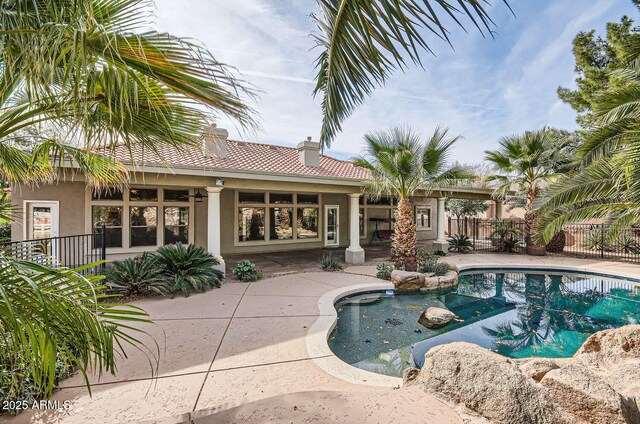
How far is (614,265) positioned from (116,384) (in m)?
15.7

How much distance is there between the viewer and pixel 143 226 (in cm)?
1041

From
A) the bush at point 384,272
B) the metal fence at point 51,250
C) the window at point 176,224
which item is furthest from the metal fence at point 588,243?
the metal fence at point 51,250

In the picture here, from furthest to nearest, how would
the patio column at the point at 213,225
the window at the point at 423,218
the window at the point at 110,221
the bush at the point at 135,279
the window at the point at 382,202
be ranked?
the window at the point at 423,218 → the window at the point at 382,202 → the window at the point at 110,221 → the patio column at the point at 213,225 → the bush at the point at 135,279

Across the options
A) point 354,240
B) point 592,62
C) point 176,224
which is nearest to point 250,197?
point 176,224

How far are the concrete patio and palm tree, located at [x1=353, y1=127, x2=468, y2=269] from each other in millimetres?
4927

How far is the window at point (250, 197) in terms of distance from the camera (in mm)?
12753

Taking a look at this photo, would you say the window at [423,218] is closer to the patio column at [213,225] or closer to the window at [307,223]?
the window at [307,223]

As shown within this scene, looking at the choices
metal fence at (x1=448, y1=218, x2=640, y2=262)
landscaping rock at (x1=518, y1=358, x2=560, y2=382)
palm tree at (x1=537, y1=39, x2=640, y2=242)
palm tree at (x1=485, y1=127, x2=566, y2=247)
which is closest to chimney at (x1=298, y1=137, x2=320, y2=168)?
palm tree at (x1=485, y1=127, x2=566, y2=247)

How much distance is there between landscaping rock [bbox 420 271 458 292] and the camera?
27.6 feet

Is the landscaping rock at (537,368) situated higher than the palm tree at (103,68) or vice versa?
the palm tree at (103,68)

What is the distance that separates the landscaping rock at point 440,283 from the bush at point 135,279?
6888 mm

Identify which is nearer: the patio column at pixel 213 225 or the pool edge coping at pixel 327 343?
the pool edge coping at pixel 327 343

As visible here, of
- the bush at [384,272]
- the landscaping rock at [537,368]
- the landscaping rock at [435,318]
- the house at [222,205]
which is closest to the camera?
the landscaping rock at [537,368]

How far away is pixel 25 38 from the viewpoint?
63.9 inches
